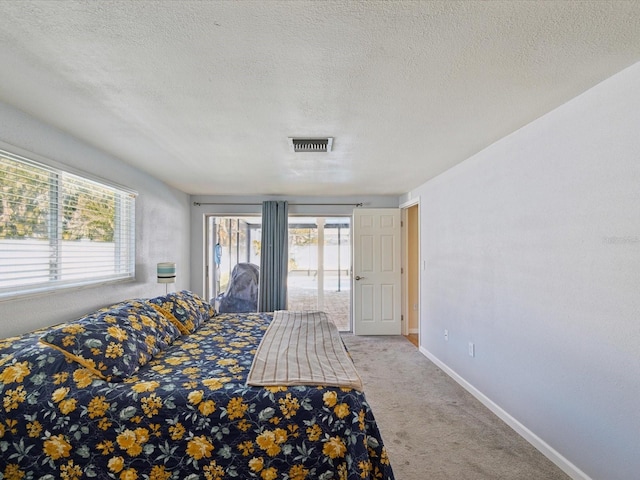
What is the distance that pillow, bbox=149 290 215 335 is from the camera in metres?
2.74

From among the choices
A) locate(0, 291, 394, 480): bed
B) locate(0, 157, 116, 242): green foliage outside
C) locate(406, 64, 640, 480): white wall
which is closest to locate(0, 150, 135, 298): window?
locate(0, 157, 116, 242): green foliage outside

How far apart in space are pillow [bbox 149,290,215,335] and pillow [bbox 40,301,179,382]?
1.24 feet

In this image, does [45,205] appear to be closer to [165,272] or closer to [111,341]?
[111,341]

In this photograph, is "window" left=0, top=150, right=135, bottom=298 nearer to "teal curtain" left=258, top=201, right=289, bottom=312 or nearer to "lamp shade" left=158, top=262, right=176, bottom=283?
"lamp shade" left=158, top=262, right=176, bottom=283

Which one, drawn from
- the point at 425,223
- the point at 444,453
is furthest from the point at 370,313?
the point at 444,453

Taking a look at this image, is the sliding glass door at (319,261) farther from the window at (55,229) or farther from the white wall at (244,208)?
the window at (55,229)

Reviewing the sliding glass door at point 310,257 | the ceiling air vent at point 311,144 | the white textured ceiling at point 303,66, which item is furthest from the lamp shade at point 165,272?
the ceiling air vent at point 311,144

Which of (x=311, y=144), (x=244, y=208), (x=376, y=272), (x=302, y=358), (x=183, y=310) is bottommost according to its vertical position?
(x=302, y=358)

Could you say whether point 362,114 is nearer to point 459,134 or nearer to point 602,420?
point 459,134

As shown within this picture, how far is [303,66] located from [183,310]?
7.56ft

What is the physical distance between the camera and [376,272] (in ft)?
17.0

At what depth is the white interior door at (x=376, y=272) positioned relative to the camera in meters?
5.12

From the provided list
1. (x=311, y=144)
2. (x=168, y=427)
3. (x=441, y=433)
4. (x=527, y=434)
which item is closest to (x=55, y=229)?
(x=168, y=427)

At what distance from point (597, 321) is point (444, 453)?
4.15 feet
